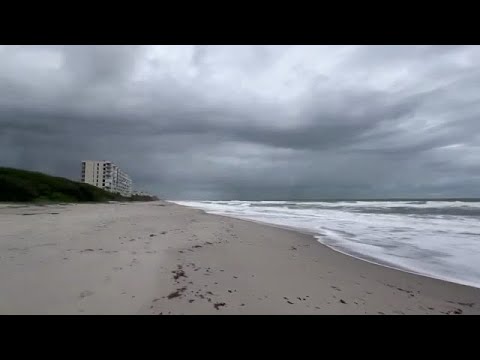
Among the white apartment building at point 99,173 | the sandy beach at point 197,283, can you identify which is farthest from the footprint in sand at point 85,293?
the white apartment building at point 99,173

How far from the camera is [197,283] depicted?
4.42 metres

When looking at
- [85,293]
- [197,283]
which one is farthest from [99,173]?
[197,283]

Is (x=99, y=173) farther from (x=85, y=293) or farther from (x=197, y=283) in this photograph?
(x=197, y=283)

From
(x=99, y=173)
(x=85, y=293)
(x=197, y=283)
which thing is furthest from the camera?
(x=99, y=173)

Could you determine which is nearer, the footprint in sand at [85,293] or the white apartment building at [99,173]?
the footprint in sand at [85,293]

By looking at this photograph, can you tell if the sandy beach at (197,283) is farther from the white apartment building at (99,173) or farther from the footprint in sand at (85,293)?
the white apartment building at (99,173)

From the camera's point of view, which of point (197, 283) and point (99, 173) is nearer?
point (197, 283)

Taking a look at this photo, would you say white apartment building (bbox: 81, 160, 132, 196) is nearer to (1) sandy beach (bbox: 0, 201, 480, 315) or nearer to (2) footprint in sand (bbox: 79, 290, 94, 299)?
(1) sandy beach (bbox: 0, 201, 480, 315)

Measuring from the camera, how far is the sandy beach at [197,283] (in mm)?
3541

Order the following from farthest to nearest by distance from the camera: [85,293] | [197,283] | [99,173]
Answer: [99,173] → [197,283] → [85,293]

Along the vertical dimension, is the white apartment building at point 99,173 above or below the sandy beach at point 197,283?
above

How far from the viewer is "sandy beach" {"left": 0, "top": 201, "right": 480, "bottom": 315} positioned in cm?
354
